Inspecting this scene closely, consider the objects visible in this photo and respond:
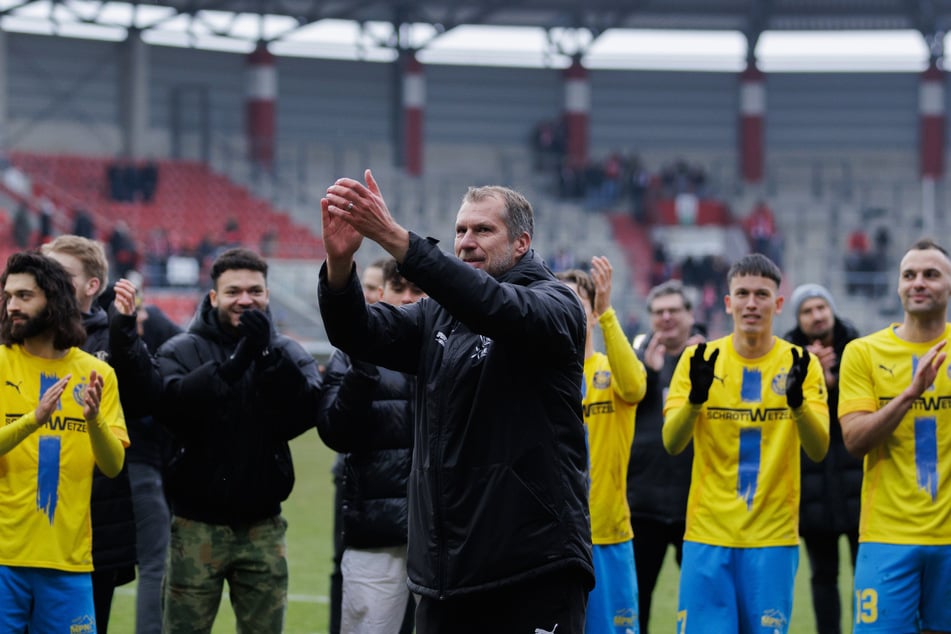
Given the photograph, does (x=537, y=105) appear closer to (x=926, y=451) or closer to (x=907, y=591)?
(x=926, y=451)

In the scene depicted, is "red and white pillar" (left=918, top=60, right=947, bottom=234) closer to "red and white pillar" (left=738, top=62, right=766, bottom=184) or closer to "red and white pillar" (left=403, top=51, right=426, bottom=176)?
"red and white pillar" (left=738, top=62, right=766, bottom=184)

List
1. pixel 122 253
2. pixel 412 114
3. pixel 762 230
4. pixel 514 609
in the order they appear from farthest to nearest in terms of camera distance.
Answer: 1. pixel 412 114
2. pixel 762 230
3. pixel 122 253
4. pixel 514 609

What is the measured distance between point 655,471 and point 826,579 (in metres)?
1.22

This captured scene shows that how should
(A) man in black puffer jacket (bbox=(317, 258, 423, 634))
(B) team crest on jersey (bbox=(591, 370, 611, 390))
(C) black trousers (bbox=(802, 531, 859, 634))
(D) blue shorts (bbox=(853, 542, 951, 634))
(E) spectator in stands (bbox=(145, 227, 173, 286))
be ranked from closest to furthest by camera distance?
1. (D) blue shorts (bbox=(853, 542, 951, 634))
2. (A) man in black puffer jacket (bbox=(317, 258, 423, 634))
3. (B) team crest on jersey (bbox=(591, 370, 611, 390))
4. (C) black trousers (bbox=(802, 531, 859, 634))
5. (E) spectator in stands (bbox=(145, 227, 173, 286))

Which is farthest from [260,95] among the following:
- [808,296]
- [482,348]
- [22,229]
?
[482,348]

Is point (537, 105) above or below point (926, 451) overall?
above

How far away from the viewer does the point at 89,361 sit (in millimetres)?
5504

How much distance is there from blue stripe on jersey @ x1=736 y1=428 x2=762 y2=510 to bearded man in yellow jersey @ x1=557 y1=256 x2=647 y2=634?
0.58m

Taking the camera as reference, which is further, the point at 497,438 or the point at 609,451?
the point at 609,451

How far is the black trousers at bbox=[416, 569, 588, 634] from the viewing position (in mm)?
4086

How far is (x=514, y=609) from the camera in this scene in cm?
409

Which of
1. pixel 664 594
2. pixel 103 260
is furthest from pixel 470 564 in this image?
pixel 664 594

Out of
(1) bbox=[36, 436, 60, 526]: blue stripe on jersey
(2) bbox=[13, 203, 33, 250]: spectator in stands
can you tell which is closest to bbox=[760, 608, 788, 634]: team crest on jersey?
(1) bbox=[36, 436, 60, 526]: blue stripe on jersey

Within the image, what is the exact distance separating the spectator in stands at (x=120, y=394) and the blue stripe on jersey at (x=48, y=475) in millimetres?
268
